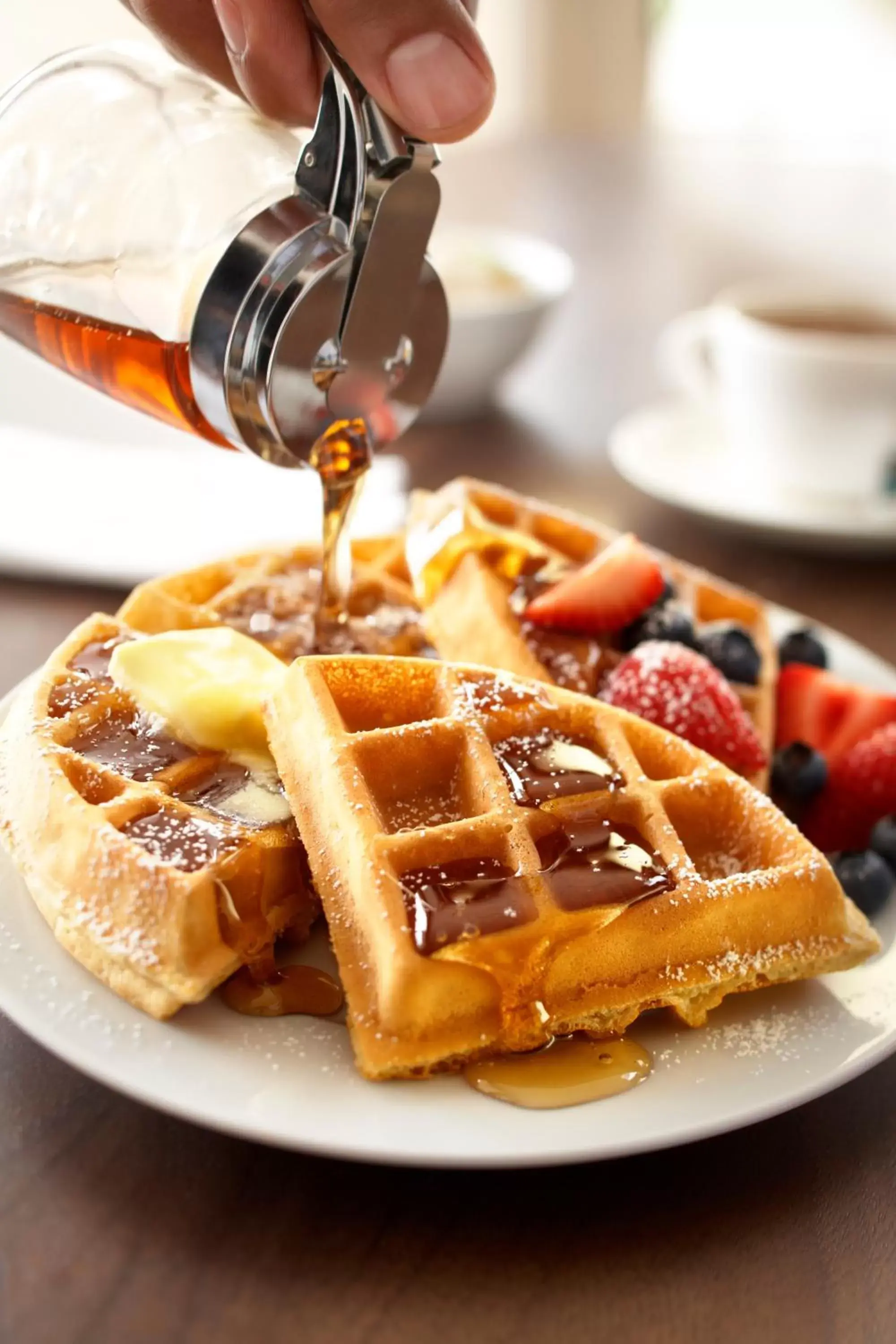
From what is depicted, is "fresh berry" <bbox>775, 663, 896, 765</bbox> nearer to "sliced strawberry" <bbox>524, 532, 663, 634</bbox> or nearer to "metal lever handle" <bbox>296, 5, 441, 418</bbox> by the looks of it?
"sliced strawberry" <bbox>524, 532, 663, 634</bbox>

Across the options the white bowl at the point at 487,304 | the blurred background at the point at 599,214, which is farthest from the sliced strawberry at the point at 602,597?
the white bowl at the point at 487,304

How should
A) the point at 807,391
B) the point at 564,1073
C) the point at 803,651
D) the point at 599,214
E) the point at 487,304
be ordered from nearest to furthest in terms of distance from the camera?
the point at 564,1073 < the point at 803,651 < the point at 807,391 < the point at 487,304 < the point at 599,214

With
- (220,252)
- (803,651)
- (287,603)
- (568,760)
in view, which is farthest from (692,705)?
(220,252)

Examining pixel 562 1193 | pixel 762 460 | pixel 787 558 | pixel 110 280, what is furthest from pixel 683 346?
pixel 562 1193

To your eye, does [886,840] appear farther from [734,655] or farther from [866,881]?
[734,655]

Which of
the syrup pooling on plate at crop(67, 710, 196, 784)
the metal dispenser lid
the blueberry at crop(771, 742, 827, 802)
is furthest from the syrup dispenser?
the blueberry at crop(771, 742, 827, 802)

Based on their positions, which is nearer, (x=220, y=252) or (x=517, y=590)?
(x=220, y=252)
